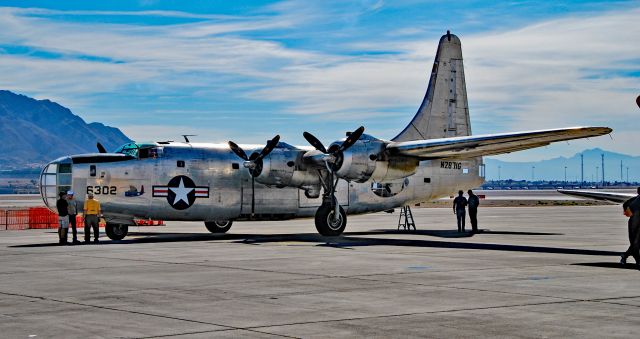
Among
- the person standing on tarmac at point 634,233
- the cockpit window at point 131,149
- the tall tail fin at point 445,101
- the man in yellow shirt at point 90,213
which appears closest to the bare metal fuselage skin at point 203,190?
the cockpit window at point 131,149

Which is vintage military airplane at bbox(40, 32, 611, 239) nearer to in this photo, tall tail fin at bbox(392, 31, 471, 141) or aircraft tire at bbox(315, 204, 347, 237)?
aircraft tire at bbox(315, 204, 347, 237)

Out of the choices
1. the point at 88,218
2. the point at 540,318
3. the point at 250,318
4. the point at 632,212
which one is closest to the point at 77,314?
the point at 250,318

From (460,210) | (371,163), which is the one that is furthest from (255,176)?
(460,210)

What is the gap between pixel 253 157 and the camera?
32344 mm

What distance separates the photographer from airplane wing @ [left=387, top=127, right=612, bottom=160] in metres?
28.2

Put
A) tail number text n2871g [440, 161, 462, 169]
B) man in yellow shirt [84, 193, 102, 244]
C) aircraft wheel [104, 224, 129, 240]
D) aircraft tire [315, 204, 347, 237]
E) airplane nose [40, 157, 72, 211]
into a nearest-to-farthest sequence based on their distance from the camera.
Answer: man in yellow shirt [84, 193, 102, 244]
airplane nose [40, 157, 72, 211]
aircraft wheel [104, 224, 129, 240]
aircraft tire [315, 204, 347, 237]
tail number text n2871g [440, 161, 462, 169]

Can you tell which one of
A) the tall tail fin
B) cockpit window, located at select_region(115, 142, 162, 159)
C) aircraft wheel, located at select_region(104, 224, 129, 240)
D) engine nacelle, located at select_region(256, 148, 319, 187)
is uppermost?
the tall tail fin

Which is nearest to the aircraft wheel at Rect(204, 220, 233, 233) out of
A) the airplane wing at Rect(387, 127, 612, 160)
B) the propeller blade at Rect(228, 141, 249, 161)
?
the propeller blade at Rect(228, 141, 249, 161)

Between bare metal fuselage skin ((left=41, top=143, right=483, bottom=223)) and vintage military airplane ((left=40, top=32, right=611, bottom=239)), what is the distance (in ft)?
0.11

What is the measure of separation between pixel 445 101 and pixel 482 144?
28.1 feet

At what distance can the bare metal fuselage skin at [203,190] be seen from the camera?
1180 inches

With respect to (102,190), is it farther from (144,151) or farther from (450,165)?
(450,165)

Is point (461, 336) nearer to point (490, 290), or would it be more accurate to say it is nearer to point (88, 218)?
point (490, 290)

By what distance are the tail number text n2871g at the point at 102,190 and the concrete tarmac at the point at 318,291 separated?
3.00 m
